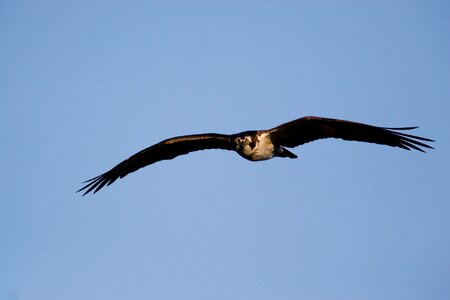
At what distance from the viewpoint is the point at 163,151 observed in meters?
14.6

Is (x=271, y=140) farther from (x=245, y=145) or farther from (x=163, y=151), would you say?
(x=163, y=151)

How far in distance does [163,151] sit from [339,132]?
12.3 ft

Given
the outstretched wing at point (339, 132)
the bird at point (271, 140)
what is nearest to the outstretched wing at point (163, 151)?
the bird at point (271, 140)

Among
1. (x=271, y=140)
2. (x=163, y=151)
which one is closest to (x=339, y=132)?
(x=271, y=140)

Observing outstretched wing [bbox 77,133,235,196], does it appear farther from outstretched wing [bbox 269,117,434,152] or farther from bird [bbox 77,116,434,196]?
outstretched wing [bbox 269,117,434,152]

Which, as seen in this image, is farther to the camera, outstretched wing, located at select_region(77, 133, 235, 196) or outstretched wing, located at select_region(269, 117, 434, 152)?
outstretched wing, located at select_region(77, 133, 235, 196)

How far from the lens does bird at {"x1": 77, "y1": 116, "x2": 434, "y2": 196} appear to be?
1229cm

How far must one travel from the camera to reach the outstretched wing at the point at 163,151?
14.2m

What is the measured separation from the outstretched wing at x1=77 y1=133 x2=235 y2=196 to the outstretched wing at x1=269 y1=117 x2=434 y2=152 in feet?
4.64

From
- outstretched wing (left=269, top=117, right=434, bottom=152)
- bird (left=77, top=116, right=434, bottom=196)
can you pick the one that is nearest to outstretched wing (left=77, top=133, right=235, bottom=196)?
bird (left=77, top=116, right=434, bottom=196)

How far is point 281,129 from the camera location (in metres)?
12.7

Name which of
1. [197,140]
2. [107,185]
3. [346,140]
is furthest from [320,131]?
[107,185]

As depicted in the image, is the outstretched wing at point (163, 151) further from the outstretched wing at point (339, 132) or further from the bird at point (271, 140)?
the outstretched wing at point (339, 132)

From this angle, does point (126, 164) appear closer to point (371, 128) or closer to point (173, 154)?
point (173, 154)
